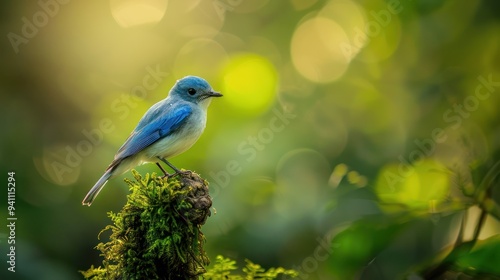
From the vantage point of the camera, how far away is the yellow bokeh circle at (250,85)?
5.80m

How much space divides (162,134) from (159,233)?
4.00 ft

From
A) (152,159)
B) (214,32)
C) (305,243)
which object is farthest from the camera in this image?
(214,32)

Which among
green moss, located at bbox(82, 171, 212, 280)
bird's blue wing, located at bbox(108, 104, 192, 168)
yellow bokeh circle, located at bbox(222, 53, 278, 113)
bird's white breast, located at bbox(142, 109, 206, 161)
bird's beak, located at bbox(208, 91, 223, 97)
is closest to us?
green moss, located at bbox(82, 171, 212, 280)

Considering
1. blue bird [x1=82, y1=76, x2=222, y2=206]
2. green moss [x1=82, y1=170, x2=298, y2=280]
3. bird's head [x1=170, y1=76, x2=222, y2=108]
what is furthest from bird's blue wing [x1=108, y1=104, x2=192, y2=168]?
green moss [x1=82, y1=170, x2=298, y2=280]

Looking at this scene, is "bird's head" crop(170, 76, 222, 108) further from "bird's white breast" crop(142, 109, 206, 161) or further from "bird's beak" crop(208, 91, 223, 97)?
"bird's white breast" crop(142, 109, 206, 161)

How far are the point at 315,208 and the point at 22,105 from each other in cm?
337

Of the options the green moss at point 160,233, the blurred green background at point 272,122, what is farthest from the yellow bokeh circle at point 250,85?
the green moss at point 160,233

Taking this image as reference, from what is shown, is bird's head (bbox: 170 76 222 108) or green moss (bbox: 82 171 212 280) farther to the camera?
bird's head (bbox: 170 76 222 108)

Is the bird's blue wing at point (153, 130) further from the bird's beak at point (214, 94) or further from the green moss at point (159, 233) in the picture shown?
the green moss at point (159, 233)

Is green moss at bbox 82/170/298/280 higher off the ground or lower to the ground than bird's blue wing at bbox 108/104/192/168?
lower

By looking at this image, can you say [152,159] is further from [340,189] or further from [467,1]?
[467,1]

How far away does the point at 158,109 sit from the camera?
4.64 meters

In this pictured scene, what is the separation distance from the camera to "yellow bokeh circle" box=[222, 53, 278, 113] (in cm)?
580

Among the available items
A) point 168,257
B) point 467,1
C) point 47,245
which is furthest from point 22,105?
point 467,1
